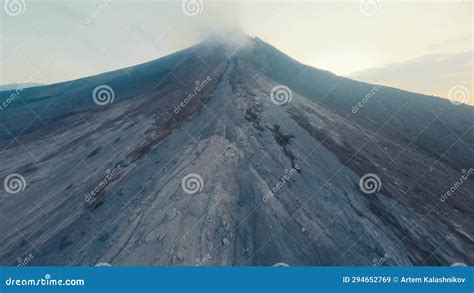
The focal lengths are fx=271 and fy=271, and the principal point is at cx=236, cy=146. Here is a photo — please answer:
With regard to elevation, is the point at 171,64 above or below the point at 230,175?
above

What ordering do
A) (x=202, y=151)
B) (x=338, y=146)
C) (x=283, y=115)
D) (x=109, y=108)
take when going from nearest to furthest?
(x=202, y=151)
(x=338, y=146)
(x=283, y=115)
(x=109, y=108)

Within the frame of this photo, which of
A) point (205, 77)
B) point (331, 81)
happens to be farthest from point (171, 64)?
point (331, 81)

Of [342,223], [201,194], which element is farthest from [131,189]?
[342,223]

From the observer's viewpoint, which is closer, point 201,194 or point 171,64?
point 201,194

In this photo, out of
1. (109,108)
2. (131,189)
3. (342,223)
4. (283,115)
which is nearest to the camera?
(342,223)

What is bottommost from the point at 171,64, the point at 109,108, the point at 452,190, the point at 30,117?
the point at 30,117

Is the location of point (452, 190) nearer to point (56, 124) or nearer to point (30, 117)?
point (56, 124)
